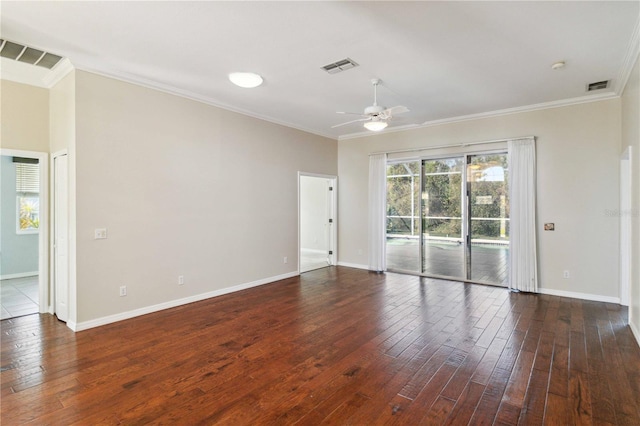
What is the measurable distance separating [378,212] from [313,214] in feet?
9.68

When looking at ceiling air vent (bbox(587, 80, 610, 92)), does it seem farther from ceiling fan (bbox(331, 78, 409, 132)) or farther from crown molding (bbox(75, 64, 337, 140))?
crown molding (bbox(75, 64, 337, 140))

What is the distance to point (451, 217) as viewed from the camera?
20.0 feet

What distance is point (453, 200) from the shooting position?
608 centimetres

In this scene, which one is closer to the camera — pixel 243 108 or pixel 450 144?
pixel 243 108

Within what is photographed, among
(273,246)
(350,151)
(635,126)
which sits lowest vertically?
(273,246)

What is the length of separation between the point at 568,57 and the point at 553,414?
11.8 feet

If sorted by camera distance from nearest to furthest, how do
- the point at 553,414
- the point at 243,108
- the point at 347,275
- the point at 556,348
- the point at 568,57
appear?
the point at 553,414 < the point at 556,348 < the point at 568,57 < the point at 243,108 < the point at 347,275

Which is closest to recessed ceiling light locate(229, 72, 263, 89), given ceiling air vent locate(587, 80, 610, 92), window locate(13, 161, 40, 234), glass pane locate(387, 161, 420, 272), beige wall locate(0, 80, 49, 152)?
beige wall locate(0, 80, 49, 152)

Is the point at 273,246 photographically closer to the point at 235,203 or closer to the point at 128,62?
the point at 235,203

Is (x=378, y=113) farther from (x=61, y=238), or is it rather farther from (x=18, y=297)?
(x=18, y=297)

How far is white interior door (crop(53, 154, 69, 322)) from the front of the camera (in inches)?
150

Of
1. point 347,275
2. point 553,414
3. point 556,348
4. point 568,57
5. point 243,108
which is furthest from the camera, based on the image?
point 347,275

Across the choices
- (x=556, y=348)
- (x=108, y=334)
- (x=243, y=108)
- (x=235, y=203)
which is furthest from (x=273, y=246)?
(x=556, y=348)

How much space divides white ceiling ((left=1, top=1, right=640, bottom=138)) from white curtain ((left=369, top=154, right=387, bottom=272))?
2.21 meters
